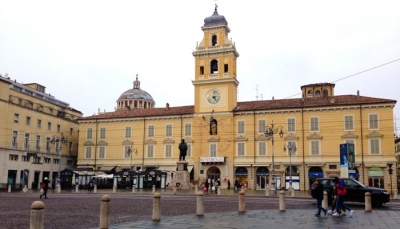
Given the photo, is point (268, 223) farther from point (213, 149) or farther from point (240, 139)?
point (213, 149)

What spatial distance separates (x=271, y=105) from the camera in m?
52.8

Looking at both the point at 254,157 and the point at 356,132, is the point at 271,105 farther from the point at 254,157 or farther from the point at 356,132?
the point at 356,132

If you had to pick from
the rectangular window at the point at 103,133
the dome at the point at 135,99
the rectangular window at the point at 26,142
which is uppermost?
the dome at the point at 135,99

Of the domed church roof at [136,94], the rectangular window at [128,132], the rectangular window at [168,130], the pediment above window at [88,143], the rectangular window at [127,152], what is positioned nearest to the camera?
the rectangular window at [168,130]

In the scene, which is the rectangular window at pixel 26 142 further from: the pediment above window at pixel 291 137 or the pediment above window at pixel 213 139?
the pediment above window at pixel 291 137

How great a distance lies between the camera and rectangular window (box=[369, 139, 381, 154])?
46625 millimetres

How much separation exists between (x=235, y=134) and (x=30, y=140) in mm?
27639

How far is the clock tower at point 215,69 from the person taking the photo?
55.1 metres

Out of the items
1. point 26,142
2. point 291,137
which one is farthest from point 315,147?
point 26,142

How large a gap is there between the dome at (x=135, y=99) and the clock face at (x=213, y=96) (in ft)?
145

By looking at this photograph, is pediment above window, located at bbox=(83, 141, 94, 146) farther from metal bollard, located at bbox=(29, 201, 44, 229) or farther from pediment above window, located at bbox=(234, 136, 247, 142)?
metal bollard, located at bbox=(29, 201, 44, 229)

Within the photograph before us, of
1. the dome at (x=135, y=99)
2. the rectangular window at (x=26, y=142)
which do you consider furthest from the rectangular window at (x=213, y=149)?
the dome at (x=135, y=99)

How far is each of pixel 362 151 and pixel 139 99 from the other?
62.0 metres

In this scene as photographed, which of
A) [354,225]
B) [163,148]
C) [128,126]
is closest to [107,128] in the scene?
[128,126]
